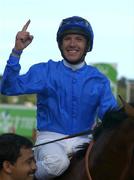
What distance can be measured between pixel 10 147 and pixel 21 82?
4.44ft

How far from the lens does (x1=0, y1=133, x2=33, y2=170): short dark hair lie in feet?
16.2

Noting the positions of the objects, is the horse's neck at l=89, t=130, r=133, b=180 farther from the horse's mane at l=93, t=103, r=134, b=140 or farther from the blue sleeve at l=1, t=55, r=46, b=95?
the blue sleeve at l=1, t=55, r=46, b=95

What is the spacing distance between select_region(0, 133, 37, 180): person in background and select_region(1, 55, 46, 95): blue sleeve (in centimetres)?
117

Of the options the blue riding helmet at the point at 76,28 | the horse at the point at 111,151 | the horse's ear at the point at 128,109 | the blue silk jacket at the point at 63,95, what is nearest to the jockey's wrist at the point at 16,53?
the blue silk jacket at the point at 63,95

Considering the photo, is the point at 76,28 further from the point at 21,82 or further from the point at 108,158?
the point at 108,158

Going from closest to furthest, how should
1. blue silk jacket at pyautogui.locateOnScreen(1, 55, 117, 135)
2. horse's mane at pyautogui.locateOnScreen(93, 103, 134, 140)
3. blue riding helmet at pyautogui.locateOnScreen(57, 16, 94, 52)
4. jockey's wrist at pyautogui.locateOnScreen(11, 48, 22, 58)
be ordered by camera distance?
1. horse's mane at pyautogui.locateOnScreen(93, 103, 134, 140)
2. jockey's wrist at pyautogui.locateOnScreen(11, 48, 22, 58)
3. blue silk jacket at pyautogui.locateOnScreen(1, 55, 117, 135)
4. blue riding helmet at pyautogui.locateOnScreen(57, 16, 94, 52)

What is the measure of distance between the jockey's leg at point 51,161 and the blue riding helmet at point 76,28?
102cm

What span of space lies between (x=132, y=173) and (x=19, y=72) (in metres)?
1.42

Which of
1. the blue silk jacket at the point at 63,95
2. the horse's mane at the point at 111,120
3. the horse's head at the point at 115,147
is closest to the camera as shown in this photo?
the horse's head at the point at 115,147

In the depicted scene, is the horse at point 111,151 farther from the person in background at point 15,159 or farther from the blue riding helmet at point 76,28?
the blue riding helmet at point 76,28

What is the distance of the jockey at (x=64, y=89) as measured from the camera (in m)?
6.15

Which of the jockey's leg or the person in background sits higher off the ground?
the person in background

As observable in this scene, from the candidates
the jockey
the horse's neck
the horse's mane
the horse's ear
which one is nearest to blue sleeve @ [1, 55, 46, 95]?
the jockey

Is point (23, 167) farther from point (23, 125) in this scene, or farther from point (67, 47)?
point (23, 125)
